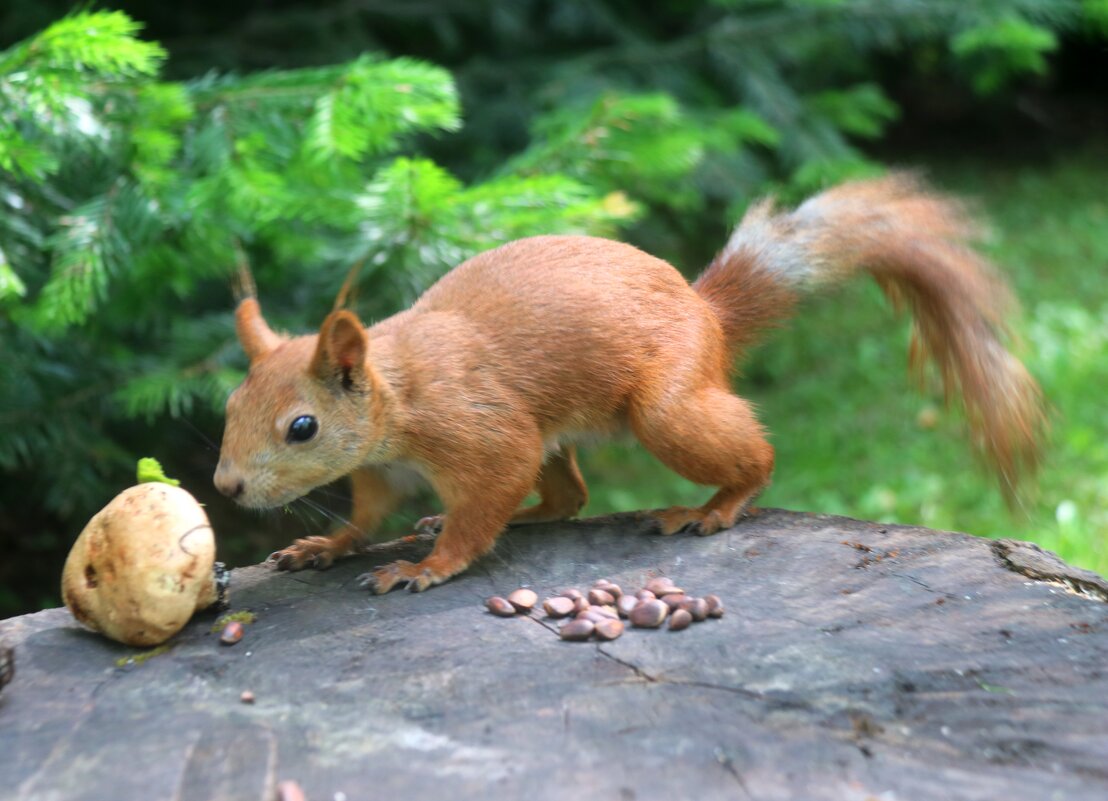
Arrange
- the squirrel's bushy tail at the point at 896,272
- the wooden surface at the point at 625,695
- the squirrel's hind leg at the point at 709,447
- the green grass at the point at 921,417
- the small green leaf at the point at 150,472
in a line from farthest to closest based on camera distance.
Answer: the green grass at the point at 921,417
the squirrel's bushy tail at the point at 896,272
the squirrel's hind leg at the point at 709,447
the small green leaf at the point at 150,472
the wooden surface at the point at 625,695

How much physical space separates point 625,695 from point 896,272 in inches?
52.6

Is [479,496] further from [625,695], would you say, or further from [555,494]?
Result: [625,695]

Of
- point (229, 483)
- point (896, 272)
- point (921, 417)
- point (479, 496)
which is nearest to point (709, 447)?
point (479, 496)

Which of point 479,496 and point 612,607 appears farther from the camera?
point 479,496

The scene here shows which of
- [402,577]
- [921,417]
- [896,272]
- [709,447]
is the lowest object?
[921,417]

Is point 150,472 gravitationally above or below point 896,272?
below

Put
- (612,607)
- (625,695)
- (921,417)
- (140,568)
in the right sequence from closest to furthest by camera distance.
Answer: (625,695)
(140,568)
(612,607)
(921,417)

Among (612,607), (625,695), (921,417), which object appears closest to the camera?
(625,695)

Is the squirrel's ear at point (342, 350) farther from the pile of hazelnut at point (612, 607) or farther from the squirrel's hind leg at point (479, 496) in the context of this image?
the pile of hazelnut at point (612, 607)

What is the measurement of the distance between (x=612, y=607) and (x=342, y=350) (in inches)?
27.6

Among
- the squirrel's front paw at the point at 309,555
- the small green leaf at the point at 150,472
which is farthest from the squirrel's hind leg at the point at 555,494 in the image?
the small green leaf at the point at 150,472

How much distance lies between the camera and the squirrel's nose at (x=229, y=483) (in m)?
1.99

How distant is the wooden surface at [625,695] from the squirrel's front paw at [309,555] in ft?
0.47

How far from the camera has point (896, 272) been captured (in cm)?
247
